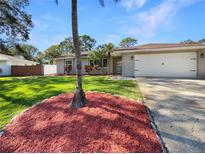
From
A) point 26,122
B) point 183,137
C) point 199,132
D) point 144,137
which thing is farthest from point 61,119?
point 199,132

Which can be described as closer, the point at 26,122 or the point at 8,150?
the point at 8,150

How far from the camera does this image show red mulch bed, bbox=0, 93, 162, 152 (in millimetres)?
3281

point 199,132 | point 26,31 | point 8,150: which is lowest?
point 8,150

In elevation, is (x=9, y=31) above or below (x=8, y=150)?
above

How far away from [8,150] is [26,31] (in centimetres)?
1352

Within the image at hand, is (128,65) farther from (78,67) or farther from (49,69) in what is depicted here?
(49,69)

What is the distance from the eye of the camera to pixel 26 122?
4527mm

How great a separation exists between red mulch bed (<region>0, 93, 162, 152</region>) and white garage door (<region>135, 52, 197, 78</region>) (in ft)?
35.0

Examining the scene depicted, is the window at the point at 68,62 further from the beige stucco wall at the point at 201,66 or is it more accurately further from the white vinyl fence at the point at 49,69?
the beige stucco wall at the point at 201,66

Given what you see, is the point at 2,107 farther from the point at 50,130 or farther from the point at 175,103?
the point at 175,103

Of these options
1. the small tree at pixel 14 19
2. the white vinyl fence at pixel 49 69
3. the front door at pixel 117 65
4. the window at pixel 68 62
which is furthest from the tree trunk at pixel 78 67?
the white vinyl fence at pixel 49 69

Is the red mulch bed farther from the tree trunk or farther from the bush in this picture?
the bush

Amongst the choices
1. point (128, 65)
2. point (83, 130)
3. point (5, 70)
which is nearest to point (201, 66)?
point (128, 65)

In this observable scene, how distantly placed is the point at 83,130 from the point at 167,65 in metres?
12.9
